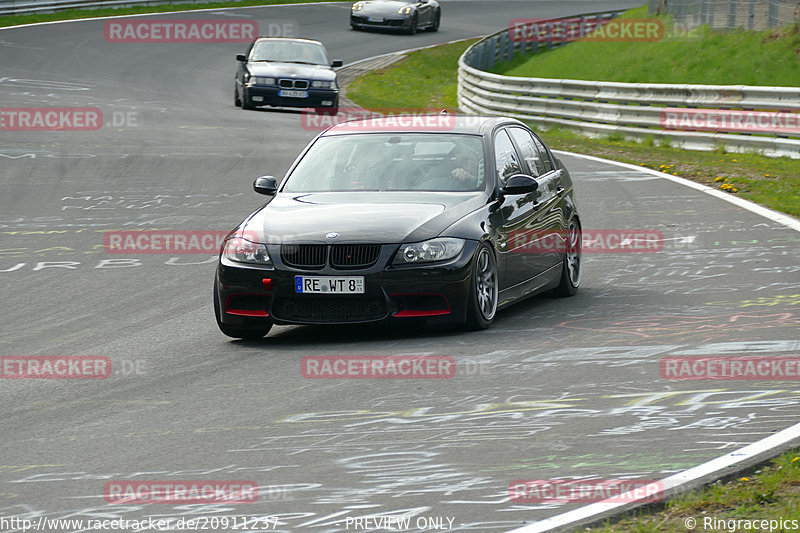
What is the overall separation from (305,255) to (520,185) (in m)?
1.73

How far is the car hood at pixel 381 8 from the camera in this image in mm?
48938

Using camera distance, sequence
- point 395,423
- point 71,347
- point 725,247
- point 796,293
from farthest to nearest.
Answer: point 725,247 → point 796,293 → point 71,347 → point 395,423

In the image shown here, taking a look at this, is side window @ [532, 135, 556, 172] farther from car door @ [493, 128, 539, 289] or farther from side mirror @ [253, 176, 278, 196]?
side mirror @ [253, 176, 278, 196]

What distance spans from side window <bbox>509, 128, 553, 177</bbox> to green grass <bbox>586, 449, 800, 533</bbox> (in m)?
5.52

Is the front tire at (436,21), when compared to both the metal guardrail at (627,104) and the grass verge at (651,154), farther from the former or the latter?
the metal guardrail at (627,104)

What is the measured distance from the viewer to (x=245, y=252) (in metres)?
9.16

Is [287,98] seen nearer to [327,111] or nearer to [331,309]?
[327,111]

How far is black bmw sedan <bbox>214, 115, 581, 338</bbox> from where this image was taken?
8914 millimetres

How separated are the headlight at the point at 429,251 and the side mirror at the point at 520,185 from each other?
96 centimetres

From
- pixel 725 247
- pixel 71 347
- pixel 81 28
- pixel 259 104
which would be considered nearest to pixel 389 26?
pixel 81 28

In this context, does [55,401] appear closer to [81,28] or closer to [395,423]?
[395,423]

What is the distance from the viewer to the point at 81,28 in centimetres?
4275

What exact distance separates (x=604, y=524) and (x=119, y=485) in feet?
6.59

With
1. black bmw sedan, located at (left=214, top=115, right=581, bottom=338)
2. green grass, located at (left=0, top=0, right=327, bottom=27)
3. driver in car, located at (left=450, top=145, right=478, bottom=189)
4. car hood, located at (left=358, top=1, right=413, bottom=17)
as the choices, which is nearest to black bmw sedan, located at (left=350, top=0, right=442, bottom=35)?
car hood, located at (left=358, top=1, right=413, bottom=17)
